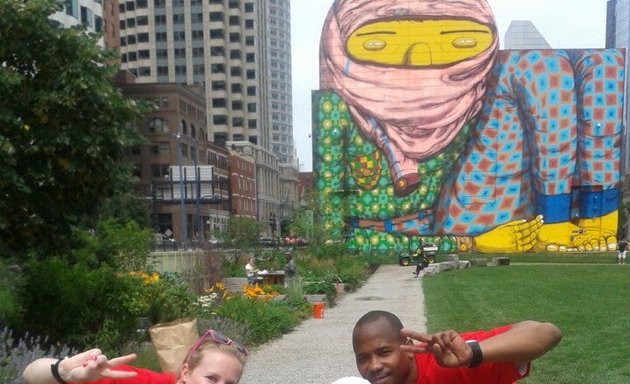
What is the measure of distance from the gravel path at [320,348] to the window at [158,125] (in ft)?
184

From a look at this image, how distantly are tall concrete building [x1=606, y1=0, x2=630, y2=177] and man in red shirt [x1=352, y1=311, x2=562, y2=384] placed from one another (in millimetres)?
121705

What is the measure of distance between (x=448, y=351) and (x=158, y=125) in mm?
73211

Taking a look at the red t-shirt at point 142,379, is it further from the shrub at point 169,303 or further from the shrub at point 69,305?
Answer: the shrub at point 169,303

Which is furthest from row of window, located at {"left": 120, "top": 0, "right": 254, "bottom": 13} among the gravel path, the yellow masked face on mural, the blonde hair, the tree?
the blonde hair

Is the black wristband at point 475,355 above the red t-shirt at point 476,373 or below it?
above

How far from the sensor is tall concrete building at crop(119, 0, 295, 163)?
342 ft

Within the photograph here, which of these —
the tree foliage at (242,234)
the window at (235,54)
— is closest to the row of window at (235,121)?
the window at (235,54)

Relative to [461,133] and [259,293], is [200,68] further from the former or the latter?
[259,293]

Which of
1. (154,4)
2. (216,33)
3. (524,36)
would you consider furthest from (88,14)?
(524,36)

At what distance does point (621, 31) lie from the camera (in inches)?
4892

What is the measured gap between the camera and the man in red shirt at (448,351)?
2.47m

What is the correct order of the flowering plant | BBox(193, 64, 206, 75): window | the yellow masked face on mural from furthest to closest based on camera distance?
BBox(193, 64, 206, 75): window < the yellow masked face on mural < the flowering plant

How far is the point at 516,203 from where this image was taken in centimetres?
5503

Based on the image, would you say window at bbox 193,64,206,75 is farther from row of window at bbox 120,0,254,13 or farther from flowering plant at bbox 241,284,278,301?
flowering plant at bbox 241,284,278,301
